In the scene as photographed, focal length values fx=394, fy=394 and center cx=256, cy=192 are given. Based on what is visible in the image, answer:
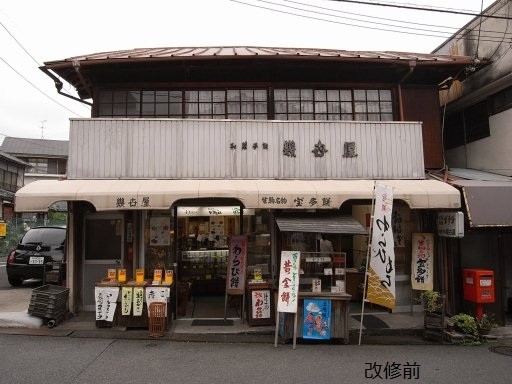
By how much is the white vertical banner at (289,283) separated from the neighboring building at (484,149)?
14.8 ft

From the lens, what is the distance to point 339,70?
1135cm

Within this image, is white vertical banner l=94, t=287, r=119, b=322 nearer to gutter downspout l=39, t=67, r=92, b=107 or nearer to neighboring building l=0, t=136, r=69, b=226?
gutter downspout l=39, t=67, r=92, b=107

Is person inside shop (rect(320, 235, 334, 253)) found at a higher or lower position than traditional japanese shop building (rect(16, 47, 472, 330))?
lower

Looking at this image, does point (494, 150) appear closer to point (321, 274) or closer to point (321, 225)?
point (321, 225)

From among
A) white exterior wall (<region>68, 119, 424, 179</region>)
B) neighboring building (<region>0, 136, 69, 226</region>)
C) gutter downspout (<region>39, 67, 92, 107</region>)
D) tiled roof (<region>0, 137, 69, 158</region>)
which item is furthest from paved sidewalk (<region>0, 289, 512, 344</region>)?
tiled roof (<region>0, 137, 69, 158</region>)

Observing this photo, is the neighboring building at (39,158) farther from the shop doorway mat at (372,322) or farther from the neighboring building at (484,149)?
the neighboring building at (484,149)

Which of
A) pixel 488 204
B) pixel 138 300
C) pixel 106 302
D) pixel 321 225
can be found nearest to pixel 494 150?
pixel 488 204

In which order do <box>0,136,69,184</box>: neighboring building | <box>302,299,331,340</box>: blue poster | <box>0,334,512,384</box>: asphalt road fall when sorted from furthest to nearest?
<box>0,136,69,184</box>: neighboring building
<box>302,299,331,340</box>: blue poster
<box>0,334,512,384</box>: asphalt road

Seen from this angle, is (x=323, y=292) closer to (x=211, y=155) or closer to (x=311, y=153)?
(x=311, y=153)

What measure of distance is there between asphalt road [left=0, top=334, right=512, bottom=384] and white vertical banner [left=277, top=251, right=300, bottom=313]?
0.84m

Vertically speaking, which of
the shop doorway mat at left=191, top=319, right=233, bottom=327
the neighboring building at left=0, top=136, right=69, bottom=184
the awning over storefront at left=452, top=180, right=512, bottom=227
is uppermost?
the neighboring building at left=0, top=136, right=69, bottom=184

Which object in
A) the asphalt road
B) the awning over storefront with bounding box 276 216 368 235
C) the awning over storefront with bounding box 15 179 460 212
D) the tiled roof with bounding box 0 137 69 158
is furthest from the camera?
the tiled roof with bounding box 0 137 69 158

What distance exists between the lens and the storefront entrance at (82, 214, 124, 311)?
34.4 ft

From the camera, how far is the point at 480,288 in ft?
30.7
